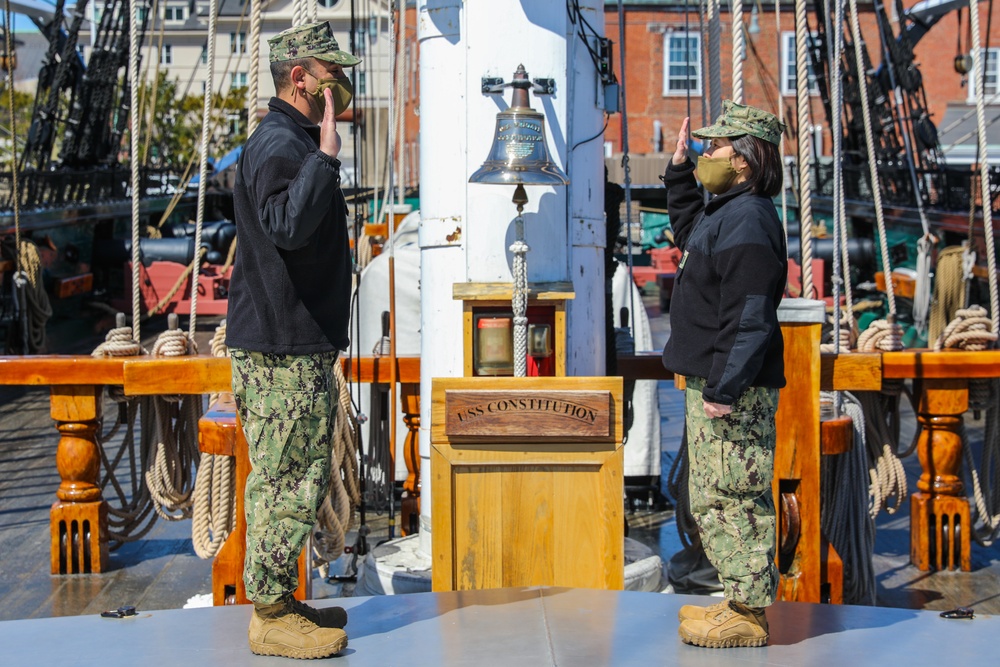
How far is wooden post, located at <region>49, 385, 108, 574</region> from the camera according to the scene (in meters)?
5.25

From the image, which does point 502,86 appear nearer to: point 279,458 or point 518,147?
point 518,147

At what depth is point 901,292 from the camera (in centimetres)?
1470

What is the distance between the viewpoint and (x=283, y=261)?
300cm

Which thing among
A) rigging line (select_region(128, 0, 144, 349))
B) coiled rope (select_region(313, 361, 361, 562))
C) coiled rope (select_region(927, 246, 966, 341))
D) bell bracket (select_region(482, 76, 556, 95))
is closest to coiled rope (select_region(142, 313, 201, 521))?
rigging line (select_region(128, 0, 144, 349))

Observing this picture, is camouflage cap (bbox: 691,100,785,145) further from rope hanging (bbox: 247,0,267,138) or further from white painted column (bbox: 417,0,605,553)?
rope hanging (bbox: 247,0,267,138)

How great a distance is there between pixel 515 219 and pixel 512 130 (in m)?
0.35

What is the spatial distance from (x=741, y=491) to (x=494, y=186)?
1575mm

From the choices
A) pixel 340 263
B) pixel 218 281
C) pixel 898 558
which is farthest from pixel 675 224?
pixel 218 281

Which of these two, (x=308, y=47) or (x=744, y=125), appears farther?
(x=744, y=125)

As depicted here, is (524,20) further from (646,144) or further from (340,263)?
(646,144)

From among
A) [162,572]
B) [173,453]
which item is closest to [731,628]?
[173,453]

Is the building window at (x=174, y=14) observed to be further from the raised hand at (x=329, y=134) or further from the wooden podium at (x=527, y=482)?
the raised hand at (x=329, y=134)

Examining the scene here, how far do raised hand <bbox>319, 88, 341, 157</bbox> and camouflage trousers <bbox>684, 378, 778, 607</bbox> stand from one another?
119 cm

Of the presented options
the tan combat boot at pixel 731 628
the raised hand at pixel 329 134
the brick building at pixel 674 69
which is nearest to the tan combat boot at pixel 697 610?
the tan combat boot at pixel 731 628
